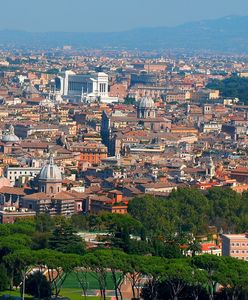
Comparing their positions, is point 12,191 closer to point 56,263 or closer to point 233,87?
point 56,263

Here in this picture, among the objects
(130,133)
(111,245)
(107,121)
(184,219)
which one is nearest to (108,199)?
(184,219)

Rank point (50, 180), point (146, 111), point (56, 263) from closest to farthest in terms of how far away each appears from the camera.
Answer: point (56, 263) → point (50, 180) → point (146, 111)

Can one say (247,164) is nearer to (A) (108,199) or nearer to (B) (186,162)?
(B) (186,162)

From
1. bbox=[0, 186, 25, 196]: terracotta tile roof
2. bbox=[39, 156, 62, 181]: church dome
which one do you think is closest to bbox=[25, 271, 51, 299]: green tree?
bbox=[0, 186, 25, 196]: terracotta tile roof

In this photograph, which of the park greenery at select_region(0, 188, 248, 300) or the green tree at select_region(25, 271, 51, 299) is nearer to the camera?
the park greenery at select_region(0, 188, 248, 300)

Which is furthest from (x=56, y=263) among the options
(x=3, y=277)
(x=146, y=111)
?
(x=146, y=111)

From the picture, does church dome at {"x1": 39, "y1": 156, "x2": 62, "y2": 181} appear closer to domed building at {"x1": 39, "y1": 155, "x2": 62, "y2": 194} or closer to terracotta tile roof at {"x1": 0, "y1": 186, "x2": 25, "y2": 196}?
domed building at {"x1": 39, "y1": 155, "x2": 62, "y2": 194}
